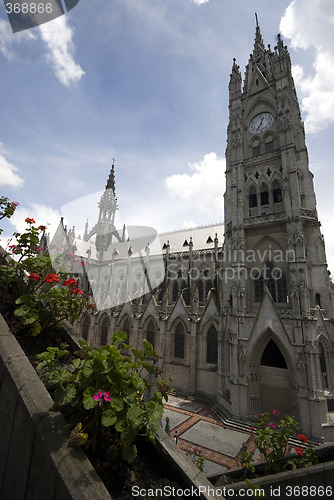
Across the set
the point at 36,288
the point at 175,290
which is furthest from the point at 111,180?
the point at 36,288

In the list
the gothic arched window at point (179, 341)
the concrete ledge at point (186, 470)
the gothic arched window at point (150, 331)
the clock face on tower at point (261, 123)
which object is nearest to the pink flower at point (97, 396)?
the concrete ledge at point (186, 470)

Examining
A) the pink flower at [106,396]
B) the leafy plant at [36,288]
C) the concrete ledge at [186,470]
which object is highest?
the leafy plant at [36,288]

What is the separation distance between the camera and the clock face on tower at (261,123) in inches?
942

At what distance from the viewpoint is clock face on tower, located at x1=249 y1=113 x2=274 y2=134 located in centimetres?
2392

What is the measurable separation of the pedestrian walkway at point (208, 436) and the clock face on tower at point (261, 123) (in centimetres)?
2552

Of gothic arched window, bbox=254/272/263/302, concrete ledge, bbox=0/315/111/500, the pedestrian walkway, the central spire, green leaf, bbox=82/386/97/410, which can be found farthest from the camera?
the central spire

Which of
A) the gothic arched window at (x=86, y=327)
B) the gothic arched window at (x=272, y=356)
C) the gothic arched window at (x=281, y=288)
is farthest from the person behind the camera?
the gothic arched window at (x=86, y=327)

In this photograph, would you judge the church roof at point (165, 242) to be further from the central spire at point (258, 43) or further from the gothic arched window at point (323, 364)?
the central spire at point (258, 43)

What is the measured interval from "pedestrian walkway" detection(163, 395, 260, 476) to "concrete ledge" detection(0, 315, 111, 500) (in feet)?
35.7

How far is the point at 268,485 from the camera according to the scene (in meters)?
5.22

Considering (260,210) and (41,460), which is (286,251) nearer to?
(260,210)

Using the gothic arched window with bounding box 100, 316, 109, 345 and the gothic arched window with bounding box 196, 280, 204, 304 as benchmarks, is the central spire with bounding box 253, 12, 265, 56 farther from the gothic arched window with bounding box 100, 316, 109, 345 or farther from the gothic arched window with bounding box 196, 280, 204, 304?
the gothic arched window with bounding box 100, 316, 109, 345

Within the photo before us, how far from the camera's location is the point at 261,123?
24359 millimetres

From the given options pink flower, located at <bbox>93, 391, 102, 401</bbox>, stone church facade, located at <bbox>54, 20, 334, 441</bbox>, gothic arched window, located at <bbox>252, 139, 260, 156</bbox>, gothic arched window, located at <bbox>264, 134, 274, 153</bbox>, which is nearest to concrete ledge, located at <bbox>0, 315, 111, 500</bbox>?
pink flower, located at <bbox>93, 391, 102, 401</bbox>
